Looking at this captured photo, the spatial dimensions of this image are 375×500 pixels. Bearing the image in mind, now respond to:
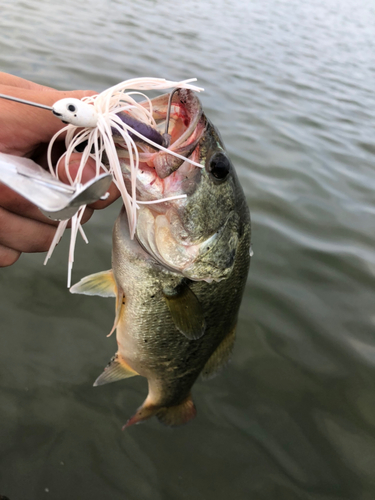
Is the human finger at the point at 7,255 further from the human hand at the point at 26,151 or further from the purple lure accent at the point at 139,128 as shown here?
the purple lure accent at the point at 139,128

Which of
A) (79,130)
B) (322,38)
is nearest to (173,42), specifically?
(322,38)

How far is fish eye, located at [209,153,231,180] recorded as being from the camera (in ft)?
4.83

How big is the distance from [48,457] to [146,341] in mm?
937

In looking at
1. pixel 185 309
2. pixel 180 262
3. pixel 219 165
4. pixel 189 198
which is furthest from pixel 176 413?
pixel 219 165

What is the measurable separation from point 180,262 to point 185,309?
0.27 m

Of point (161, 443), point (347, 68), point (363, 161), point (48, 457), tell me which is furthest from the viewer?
point (347, 68)

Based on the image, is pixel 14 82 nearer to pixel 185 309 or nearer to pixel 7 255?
pixel 7 255

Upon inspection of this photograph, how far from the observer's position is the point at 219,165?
4.84ft

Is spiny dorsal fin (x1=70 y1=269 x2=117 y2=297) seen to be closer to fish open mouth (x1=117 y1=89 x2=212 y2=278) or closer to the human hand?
the human hand

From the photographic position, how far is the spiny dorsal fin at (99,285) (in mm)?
1900

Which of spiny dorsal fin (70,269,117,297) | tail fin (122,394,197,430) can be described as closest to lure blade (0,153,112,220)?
spiny dorsal fin (70,269,117,297)

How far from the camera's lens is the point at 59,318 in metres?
2.76

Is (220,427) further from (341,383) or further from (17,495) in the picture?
(17,495)

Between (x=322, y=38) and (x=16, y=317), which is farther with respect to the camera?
(x=322, y=38)
